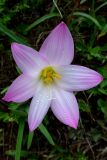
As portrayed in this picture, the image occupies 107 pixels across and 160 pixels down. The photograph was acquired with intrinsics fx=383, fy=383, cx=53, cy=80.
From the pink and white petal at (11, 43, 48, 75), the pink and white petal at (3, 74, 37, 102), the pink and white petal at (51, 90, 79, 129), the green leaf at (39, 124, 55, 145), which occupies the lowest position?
the green leaf at (39, 124, 55, 145)

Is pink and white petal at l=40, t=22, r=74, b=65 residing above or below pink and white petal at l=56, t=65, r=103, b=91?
above

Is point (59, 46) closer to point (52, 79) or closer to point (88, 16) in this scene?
point (52, 79)

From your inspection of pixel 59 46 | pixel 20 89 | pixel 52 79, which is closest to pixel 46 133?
pixel 52 79

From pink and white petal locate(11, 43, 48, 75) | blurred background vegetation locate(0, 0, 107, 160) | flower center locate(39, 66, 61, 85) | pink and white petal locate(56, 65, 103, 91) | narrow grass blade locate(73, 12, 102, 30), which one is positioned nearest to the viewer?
pink and white petal locate(11, 43, 48, 75)

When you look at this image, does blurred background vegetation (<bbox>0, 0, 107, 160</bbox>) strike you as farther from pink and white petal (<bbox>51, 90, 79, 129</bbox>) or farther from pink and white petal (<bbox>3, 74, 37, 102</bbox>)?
pink and white petal (<bbox>3, 74, 37, 102</bbox>)

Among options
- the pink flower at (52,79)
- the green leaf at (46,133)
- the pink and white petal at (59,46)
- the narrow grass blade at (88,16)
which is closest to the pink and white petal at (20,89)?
the pink flower at (52,79)

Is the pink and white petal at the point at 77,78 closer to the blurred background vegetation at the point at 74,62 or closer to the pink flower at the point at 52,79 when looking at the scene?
the pink flower at the point at 52,79

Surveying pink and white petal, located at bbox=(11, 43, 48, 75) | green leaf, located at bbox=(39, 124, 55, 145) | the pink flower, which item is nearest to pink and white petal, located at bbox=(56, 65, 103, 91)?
the pink flower
